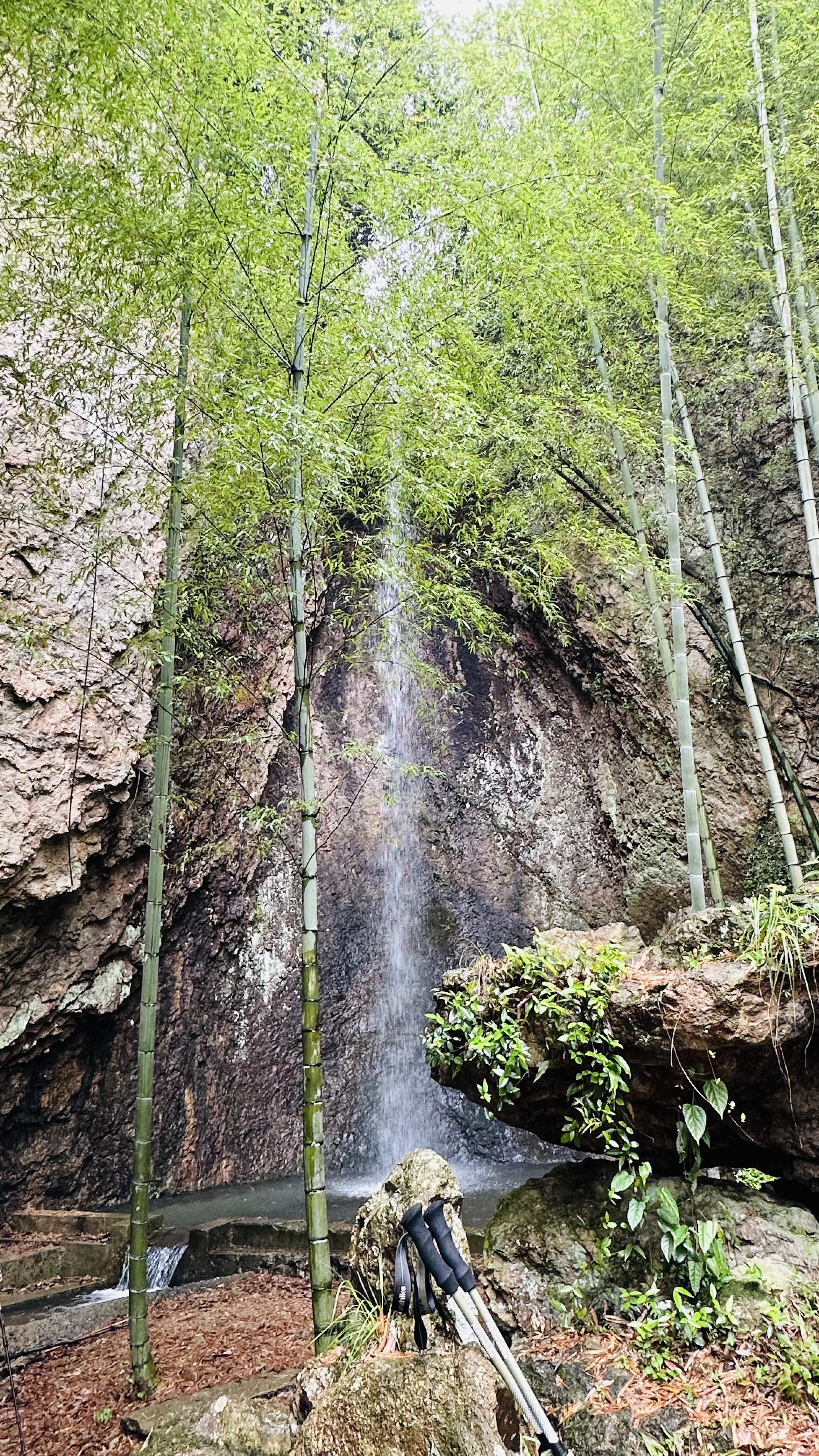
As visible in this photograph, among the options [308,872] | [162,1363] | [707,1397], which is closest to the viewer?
[707,1397]

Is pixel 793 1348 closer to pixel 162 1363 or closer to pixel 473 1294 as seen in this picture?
pixel 473 1294

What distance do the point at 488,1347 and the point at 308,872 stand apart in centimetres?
174

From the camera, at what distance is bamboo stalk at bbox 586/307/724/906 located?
5449mm

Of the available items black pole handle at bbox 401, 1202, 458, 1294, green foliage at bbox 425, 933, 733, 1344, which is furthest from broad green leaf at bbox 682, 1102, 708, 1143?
black pole handle at bbox 401, 1202, 458, 1294

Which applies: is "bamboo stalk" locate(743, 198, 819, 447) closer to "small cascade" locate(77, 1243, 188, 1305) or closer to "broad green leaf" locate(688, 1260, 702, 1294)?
"broad green leaf" locate(688, 1260, 702, 1294)

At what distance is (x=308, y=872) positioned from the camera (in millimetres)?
3293

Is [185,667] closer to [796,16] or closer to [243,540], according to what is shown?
[243,540]

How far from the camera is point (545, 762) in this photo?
27.4 feet

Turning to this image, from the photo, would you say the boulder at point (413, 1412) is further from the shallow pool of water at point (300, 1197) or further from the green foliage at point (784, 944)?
the shallow pool of water at point (300, 1197)

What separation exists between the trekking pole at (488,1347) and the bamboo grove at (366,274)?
3.32ft

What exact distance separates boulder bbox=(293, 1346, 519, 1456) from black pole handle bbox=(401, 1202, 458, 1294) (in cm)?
15

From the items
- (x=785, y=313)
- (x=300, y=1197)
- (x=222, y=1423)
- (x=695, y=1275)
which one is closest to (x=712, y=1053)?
(x=695, y=1275)

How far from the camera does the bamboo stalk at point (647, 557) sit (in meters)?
5.45

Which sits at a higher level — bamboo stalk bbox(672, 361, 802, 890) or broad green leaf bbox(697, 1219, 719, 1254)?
bamboo stalk bbox(672, 361, 802, 890)
